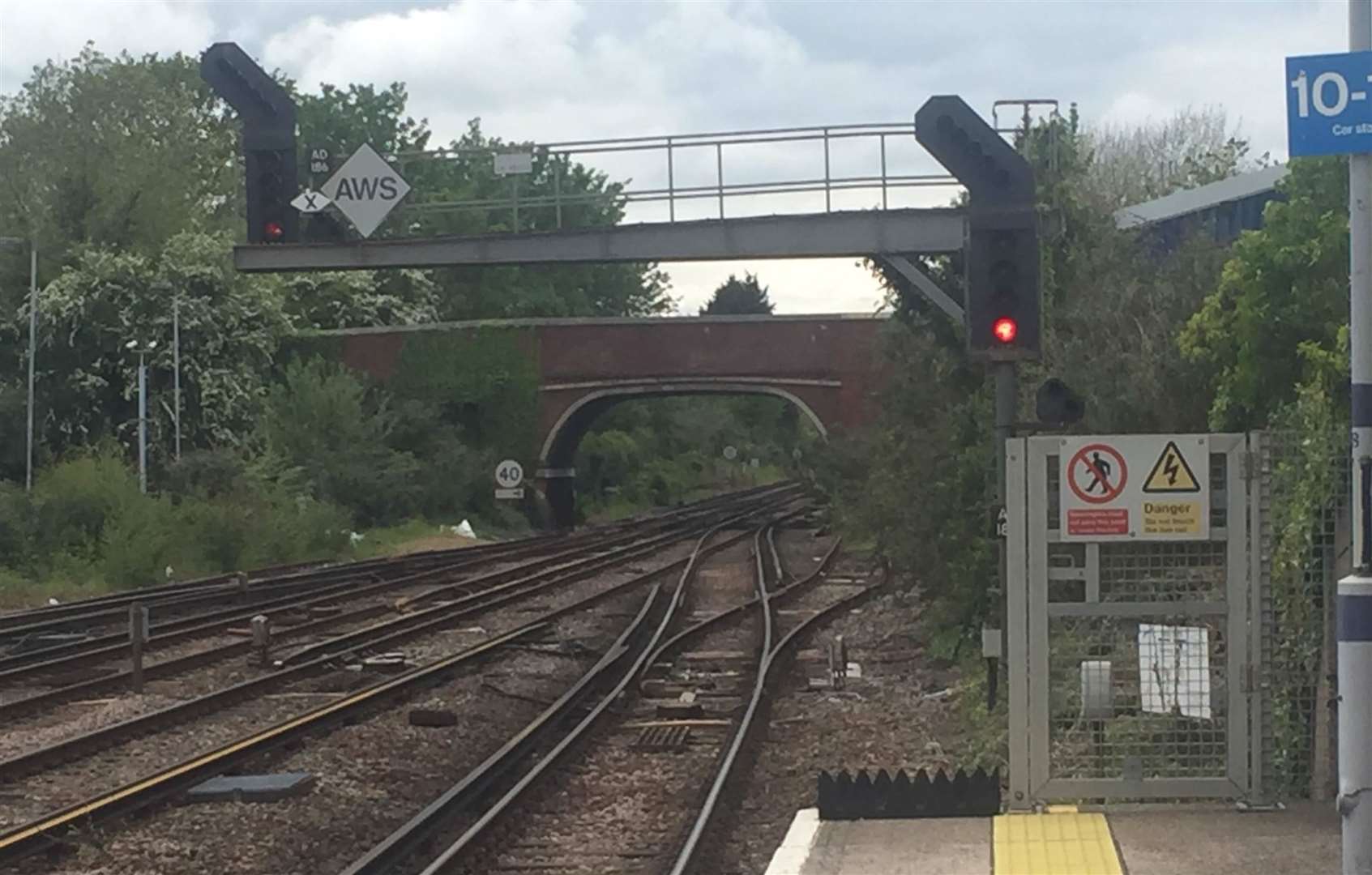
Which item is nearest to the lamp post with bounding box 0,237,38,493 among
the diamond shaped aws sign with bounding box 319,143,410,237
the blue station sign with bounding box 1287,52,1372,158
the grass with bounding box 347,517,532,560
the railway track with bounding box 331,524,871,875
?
the grass with bounding box 347,517,532,560

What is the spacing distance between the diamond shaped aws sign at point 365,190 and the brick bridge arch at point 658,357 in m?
36.7

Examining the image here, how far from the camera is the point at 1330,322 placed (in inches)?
500

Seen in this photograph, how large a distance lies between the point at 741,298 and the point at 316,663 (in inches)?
3979

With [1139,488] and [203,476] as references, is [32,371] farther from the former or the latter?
[1139,488]

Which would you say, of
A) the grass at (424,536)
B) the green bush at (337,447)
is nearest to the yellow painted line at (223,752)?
the grass at (424,536)

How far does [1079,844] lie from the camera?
→ 8.52m

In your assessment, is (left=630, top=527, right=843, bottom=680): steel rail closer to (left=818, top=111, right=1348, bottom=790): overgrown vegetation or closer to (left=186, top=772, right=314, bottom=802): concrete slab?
(left=818, top=111, right=1348, bottom=790): overgrown vegetation

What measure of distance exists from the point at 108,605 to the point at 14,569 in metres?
7.18

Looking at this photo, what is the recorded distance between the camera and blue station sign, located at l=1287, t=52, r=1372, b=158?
7375mm

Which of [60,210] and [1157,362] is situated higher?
[60,210]

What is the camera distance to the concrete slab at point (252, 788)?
42.7 ft

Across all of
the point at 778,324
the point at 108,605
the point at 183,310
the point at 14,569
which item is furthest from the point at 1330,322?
the point at 778,324

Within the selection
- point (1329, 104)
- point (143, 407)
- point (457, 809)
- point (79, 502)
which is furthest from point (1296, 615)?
point (143, 407)

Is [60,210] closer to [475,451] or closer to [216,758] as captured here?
[475,451]
